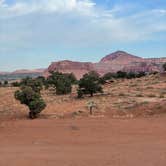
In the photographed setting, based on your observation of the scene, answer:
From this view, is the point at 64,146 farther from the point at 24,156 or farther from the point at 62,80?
the point at 62,80

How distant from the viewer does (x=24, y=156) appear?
12.3 meters

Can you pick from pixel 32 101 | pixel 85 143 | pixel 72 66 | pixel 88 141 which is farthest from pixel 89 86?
pixel 72 66

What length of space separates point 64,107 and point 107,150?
1813cm

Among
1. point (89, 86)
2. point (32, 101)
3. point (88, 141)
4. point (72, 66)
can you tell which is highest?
point (72, 66)

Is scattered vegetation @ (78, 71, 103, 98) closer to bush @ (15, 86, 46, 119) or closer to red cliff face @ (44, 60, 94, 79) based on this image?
bush @ (15, 86, 46, 119)

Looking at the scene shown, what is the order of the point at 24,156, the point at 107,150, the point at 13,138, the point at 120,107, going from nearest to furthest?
the point at 24,156, the point at 107,150, the point at 13,138, the point at 120,107

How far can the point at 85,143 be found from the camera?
15.4m

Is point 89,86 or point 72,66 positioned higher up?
point 72,66

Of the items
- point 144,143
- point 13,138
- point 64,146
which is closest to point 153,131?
point 144,143

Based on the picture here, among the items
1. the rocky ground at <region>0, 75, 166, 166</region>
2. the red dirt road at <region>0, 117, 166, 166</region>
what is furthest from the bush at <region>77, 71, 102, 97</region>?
the red dirt road at <region>0, 117, 166, 166</region>

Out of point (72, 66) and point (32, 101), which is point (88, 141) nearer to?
point (32, 101)

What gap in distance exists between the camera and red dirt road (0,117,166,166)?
11.5 m

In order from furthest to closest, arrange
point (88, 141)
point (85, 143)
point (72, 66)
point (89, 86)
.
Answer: point (72, 66) < point (89, 86) < point (88, 141) < point (85, 143)

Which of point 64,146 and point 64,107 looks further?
point 64,107
